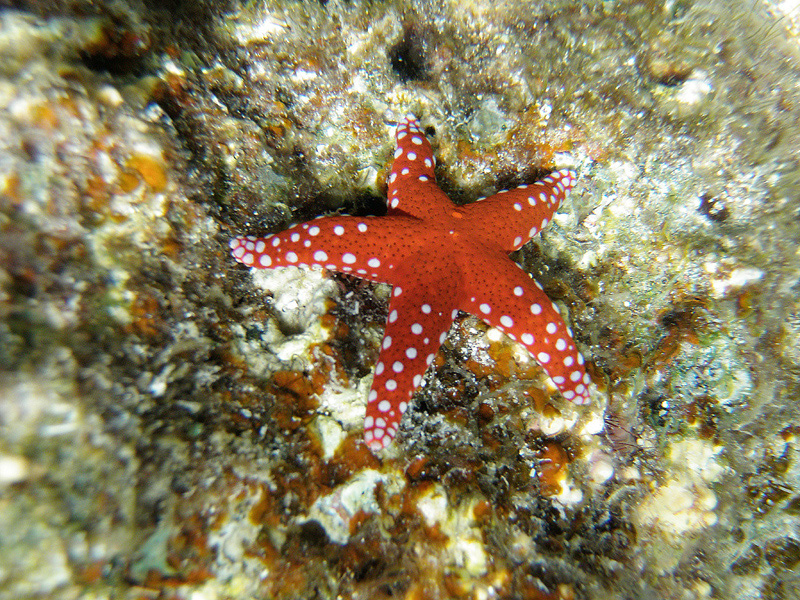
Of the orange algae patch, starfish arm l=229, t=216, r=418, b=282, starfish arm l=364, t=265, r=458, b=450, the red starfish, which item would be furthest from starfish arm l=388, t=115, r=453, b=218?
the orange algae patch

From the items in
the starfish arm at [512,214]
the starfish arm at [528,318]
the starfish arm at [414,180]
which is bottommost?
the starfish arm at [528,318]

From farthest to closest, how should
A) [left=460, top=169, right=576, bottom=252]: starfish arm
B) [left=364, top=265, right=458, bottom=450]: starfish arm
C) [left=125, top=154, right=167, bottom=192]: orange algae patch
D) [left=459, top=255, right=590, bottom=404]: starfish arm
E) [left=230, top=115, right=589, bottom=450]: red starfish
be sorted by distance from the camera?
[left=460, top=169, right=576, bottom=252]: starfish arm
[left=459, top=255, right=590, bottom=404]: starfish arm
[left=230, top=115, right=589, bottom=450]: red starfish
[left=364, top=265, right=458, bottom=450]: starfish arm
[left=125, top=154, right=167, bottom=192]: orange algae patch

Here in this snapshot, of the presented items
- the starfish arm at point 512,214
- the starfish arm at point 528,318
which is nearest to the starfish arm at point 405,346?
the starfish arm at point 528,318

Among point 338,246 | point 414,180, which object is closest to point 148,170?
Result: point 338,246

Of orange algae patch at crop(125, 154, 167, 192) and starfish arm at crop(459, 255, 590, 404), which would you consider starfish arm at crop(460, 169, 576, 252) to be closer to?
starfish arm at crop(459, 255, 590, 404)

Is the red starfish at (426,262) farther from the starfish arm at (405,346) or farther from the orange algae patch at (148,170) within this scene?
the orange algae patch at (148,170)

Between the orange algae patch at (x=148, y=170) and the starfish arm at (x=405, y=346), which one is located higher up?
the orange algae patch at (x=148, y=170)

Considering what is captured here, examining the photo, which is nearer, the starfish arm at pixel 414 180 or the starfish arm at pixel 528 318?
the starfish arm at pixel 528 318
